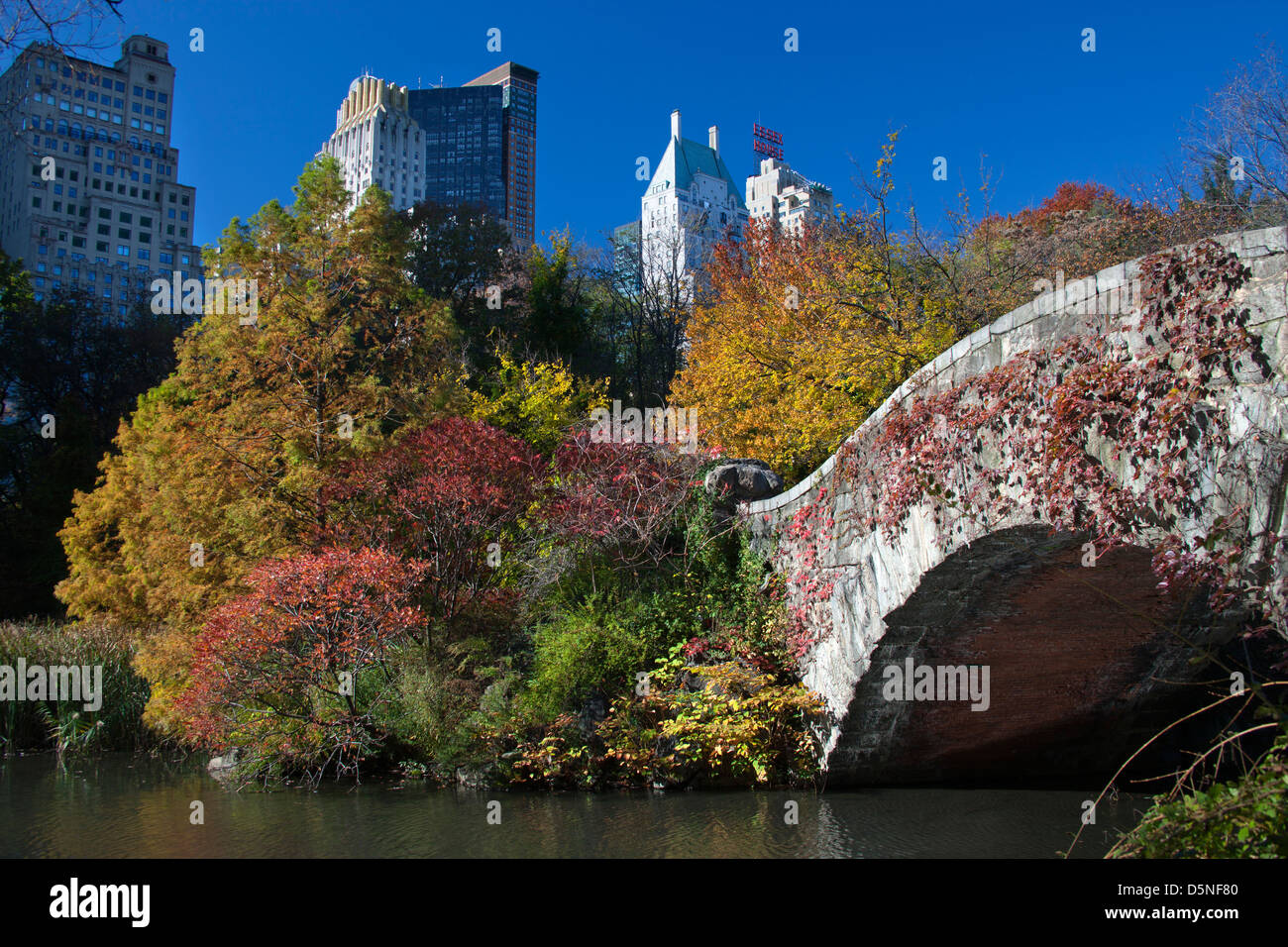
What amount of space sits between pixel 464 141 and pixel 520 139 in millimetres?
8181

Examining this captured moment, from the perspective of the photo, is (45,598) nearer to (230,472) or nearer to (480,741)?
(230,472)

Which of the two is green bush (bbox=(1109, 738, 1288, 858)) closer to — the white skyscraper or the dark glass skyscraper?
the white skyscraper

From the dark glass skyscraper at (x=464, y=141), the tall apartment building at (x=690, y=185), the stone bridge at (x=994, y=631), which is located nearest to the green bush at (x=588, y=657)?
the stone bridge at (x=994, y=631)

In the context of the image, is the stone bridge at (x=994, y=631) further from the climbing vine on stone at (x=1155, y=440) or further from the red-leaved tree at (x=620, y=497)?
the red-leaved tree at (x=620, y=497)

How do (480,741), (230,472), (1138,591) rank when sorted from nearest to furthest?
(1138,591)
(480,741)
(230,472)

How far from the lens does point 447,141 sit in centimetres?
11275

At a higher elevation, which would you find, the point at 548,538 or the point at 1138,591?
the point at 548,538

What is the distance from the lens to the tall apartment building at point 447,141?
102750 millimetres

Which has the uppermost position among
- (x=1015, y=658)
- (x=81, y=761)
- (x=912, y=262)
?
(x=912, y=262)

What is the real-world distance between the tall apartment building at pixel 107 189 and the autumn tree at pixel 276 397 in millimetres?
60672

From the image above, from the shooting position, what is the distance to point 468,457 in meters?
11.5

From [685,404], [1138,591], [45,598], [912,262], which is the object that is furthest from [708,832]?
[45,598]

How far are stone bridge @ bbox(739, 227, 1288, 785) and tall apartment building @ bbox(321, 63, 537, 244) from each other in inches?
3726

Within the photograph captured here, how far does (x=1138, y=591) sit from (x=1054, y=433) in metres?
2.72
